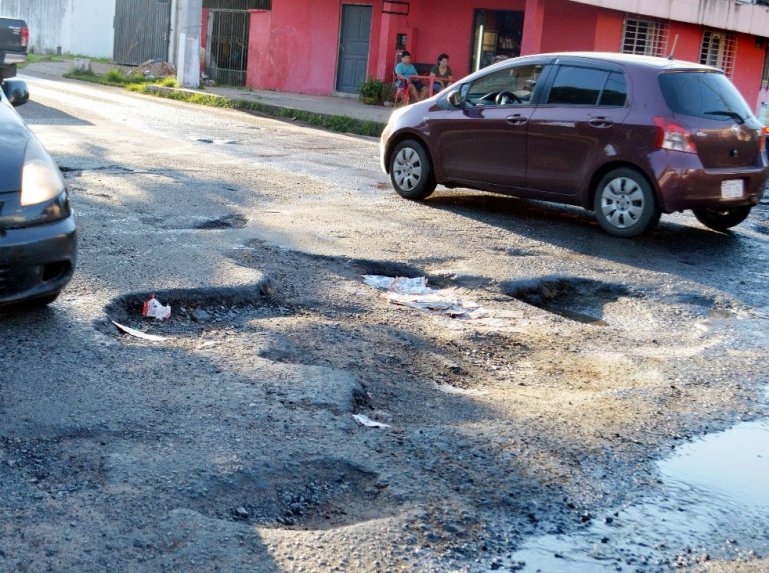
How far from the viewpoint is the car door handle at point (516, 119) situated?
9773 mm

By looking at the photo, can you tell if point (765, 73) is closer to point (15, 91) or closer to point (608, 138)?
point (608, 138)

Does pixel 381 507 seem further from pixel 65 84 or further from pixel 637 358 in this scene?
pixel 65 84

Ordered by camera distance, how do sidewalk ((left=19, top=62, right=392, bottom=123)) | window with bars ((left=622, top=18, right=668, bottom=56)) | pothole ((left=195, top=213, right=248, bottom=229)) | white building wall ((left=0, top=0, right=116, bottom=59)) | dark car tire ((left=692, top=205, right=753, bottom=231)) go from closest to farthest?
pothole ((left=195, top=213, right=248, bottom=229)), dark car tire ((left=692, top=205, right=753, bottom=231)), sidewalk ((left=19, top=62, right=392, bottom=123)), window with bars ((left=622, top=18, right=668, bottom=56)), white building wall ((left=0, top=0, right=116, bottom=59))

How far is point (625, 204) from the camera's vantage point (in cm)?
913

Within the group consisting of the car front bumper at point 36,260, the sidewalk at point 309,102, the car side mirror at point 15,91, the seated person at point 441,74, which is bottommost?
the car front bumper at point 36,260

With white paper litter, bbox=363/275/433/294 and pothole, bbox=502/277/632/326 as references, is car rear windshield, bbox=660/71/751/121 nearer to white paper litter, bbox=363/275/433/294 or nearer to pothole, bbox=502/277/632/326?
pothole, bbox=502/277/632/326

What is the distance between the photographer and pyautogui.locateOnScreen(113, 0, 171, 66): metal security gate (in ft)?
105

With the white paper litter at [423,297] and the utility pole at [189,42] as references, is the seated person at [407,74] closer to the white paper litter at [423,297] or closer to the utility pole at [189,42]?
the utility pole at [189,42]

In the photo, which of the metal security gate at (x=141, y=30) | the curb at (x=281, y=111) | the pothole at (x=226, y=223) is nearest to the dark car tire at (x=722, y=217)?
the pothole at (x=226, y=223)

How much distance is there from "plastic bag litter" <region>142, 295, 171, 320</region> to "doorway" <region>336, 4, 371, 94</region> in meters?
20.6

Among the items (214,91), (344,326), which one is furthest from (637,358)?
(214,91)

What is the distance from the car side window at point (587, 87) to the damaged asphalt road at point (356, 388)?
118 centimetres

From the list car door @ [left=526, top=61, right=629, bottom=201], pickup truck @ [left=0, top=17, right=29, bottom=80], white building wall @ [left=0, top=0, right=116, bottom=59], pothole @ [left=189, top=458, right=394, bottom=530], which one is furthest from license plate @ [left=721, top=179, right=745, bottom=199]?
white building wall @ [left=0, top=0, right=116, bottom=59]

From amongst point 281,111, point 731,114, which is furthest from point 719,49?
point 731,114
